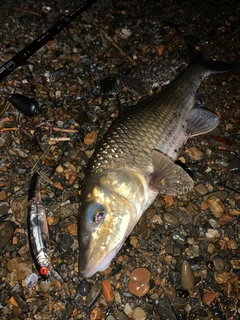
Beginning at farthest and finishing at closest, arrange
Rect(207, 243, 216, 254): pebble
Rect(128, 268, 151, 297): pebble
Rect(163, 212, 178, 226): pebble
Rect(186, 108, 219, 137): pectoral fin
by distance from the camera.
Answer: Rect(186, 108, 219, 137): pectoral fin → Rect(163, 212, 178, 226): pebble → Rect(207, 243, 216, 254): pebble → Rect(128, 268, 151, 297): pebble

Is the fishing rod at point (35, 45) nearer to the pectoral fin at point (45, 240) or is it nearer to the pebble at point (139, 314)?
the pectoral fin at point (45, 240)

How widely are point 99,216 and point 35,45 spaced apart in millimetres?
2773

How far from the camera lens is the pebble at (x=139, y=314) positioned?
296cm

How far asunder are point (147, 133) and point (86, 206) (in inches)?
42.7

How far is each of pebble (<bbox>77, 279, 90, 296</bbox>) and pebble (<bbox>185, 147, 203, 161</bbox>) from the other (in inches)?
79.5

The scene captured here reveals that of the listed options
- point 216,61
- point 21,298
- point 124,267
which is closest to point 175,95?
point 216,61

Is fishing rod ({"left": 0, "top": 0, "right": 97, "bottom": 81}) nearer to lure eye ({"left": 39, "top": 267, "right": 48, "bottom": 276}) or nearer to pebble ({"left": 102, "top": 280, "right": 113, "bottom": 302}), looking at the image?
lure eye ({"left": 39, "top": 267, "right": 48, "bottom": 276})

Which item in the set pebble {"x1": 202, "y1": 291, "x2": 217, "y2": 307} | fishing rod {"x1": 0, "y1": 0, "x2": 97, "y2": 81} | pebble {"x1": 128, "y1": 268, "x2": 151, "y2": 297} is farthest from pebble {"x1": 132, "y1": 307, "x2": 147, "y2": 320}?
fishing rod {"x1": 0, "y1": 0, "x2": 97, "y2": 81}

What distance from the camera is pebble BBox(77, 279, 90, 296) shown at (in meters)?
3.05

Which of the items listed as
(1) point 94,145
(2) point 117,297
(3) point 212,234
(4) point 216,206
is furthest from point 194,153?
(2) point 117,297

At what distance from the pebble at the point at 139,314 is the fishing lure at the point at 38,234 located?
0.95 meters

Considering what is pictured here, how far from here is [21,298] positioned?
9.76ft

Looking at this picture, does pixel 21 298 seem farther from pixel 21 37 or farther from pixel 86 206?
pixel 21 37

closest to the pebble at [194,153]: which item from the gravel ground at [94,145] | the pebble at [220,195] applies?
the gravel ground at [94,145]
